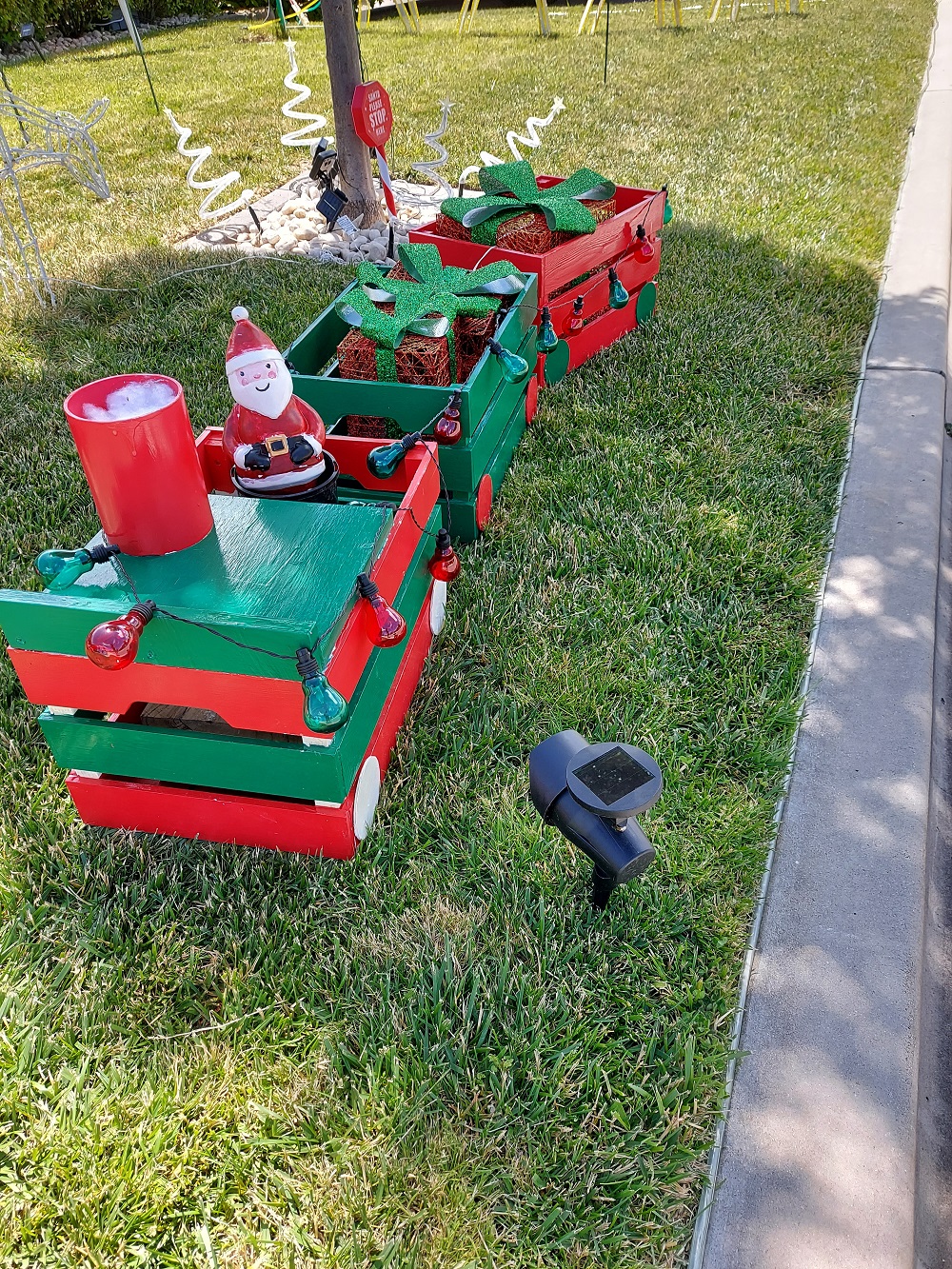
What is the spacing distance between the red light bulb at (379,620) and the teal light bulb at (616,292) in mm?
2665

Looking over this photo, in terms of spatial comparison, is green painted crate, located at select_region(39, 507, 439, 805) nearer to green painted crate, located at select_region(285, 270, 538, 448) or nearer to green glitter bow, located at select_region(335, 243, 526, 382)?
green painted crate, located at select_region(285, 270, 538, 448)

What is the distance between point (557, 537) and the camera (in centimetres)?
319

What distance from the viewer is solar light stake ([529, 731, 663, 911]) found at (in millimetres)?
1732

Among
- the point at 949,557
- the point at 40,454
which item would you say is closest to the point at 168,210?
the point at 40,454

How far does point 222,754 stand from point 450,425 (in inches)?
49.3

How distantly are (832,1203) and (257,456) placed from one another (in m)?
2.06

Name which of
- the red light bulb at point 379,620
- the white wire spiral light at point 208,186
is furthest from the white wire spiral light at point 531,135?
the red light bulb at point 379,620

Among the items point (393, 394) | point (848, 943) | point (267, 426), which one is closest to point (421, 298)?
point (393, 394)

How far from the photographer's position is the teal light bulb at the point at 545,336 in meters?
→ 3.70

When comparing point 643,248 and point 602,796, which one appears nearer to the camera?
point 602,796

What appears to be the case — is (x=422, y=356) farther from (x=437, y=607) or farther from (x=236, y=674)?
(x=236, y=674)

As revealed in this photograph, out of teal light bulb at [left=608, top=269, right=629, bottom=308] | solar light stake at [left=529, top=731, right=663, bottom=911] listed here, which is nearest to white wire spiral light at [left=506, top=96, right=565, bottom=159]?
teal light bulb at [left=608, top=269, right=629, bottom=308]

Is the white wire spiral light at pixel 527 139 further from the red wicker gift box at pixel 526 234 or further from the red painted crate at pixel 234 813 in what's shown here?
the red painted crate at pixel 234 813

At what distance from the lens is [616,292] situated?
13.5 feet
